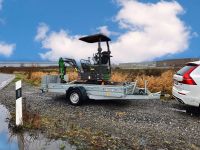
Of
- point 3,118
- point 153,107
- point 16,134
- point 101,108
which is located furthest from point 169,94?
point 16,134

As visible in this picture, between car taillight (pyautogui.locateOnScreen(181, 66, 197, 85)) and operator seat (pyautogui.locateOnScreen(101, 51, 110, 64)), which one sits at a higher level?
operator seat (pyautogui.locateOnScreen(101, 51, 110, 64))

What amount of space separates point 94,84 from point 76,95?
0.92 metres

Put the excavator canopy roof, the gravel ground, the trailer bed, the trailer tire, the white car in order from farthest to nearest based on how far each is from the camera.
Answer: the excavator canopy roof
the trailer tire
the trailer bed
the white car
the gravel ground

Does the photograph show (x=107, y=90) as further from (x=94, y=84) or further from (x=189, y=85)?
(x=189, y=85)

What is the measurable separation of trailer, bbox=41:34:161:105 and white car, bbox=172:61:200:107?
168cm

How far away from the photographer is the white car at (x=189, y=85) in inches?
464

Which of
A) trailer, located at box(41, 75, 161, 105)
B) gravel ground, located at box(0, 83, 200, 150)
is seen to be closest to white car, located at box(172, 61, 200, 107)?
gravel ground, located at box(0, 83, 200, 150)

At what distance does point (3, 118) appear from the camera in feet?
36.4

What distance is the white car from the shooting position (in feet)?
38.7

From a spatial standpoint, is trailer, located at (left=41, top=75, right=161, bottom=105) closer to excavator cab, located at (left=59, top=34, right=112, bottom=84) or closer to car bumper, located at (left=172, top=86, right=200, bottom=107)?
excavator cab, located at (left=59, top=34, right=112, bottom=84)

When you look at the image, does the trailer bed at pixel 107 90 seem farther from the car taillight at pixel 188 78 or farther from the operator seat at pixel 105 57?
the car taillight at pixel 188 78

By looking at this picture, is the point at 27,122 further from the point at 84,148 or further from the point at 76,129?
the point at 84,148

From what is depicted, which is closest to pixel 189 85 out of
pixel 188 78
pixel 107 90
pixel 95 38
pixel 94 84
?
pixel 188 78

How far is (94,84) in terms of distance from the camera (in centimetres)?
1491
